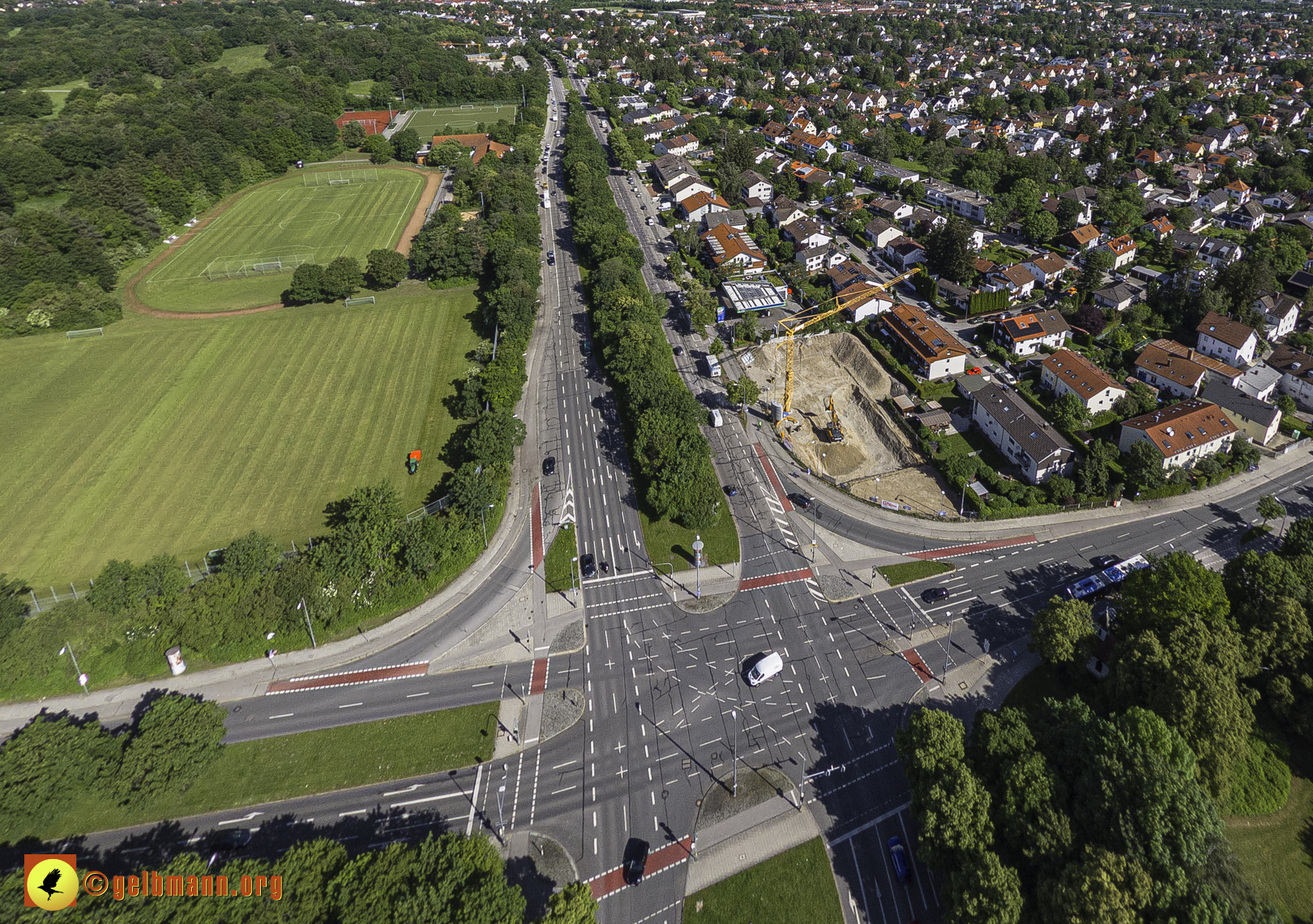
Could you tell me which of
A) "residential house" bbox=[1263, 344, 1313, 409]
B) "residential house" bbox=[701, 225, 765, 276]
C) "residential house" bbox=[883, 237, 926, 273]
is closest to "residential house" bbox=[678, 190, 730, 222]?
"residential house" bbox=[701, 225, 765, 276]

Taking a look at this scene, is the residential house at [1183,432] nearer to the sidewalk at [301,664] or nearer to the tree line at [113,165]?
the sidewalk at [301,664]

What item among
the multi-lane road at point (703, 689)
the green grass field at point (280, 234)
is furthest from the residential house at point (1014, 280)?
the green grass field at point (280, 234)

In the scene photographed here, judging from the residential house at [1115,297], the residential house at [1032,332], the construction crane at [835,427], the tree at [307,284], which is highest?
the residential house at [1115,297]

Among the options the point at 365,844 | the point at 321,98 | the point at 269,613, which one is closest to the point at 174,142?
the point at 321,98

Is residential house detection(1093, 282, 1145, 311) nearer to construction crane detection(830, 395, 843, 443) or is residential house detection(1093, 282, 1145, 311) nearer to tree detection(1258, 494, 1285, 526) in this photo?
tree detection(1258, 494, 1285, 526)

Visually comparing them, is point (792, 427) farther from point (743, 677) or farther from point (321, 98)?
point (321, 98)

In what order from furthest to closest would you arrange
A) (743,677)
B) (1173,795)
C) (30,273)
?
(30,273)
(743,677)
(1173,795)
